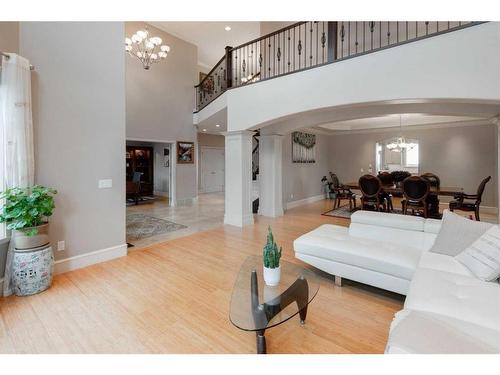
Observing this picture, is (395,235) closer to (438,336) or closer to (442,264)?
(442,264)

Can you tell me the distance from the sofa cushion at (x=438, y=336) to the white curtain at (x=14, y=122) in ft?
11.5

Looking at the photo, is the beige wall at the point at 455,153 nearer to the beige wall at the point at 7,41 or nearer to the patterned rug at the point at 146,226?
the patterned rug at the point at 146,226

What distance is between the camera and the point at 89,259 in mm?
3400

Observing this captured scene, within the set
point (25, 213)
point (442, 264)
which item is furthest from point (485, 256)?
point (25, 213)

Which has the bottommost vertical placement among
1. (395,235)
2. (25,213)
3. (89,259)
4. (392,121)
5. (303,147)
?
(89,259)

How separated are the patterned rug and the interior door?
477 cm

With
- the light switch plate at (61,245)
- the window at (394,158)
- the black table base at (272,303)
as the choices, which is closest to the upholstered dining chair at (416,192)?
the window at (394,158)

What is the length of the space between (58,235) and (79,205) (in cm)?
42

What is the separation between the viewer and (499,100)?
2912 millimetres

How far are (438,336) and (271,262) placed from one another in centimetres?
107

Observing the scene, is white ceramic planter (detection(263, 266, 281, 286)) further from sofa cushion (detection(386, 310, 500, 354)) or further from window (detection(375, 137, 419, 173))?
window (detection(375, 137, 419, 173))
